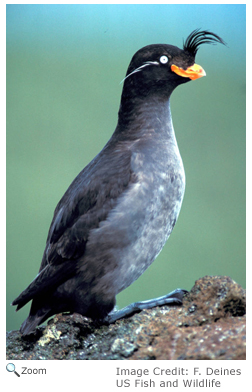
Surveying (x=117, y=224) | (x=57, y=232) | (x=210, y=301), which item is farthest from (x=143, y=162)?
(x=210, y=301)

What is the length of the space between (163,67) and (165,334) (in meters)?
1.51

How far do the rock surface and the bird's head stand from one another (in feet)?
3.86

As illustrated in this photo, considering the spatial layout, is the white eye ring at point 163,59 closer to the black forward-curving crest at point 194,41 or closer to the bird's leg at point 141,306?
the black forward-curving crest at point 194,41

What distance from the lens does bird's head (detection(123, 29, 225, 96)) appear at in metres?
2.64

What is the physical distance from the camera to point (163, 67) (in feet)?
8.67

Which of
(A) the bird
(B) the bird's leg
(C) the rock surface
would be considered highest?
(A) the bird
